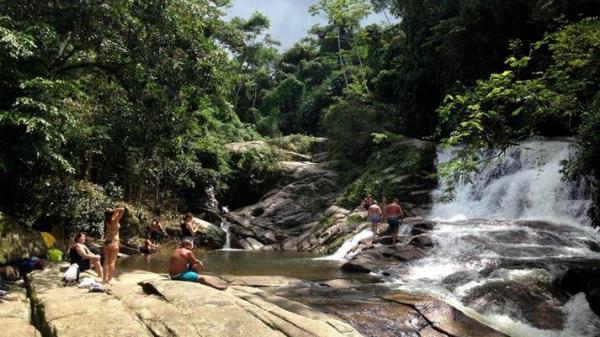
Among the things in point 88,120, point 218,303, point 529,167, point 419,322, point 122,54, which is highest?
point 122,54

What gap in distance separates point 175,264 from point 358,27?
3614cm

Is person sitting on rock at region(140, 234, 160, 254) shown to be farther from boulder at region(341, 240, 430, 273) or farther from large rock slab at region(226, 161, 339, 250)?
boulder at region(341, 240, 430, 273)

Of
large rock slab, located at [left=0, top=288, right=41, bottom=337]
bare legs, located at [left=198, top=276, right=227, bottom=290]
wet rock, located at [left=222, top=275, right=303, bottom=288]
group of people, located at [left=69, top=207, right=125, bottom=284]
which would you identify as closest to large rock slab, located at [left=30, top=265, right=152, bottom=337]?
large rock slab, located at [left=0, top=288, right=41, bottom=337]

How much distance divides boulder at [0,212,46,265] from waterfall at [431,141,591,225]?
14371 millimetres

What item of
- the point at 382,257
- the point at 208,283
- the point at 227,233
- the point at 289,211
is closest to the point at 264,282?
the point at 208,283

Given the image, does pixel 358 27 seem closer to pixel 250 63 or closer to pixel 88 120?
pixel 250 63

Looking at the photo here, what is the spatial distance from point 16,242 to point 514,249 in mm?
12558

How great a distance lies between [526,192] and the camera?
1908cm

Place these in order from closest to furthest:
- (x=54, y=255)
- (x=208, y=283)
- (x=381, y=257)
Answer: (x=208, y=283)
(x=54, y=255)
(x=381, y=257)

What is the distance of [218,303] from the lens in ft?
22.2

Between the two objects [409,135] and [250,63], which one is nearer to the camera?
[409,135]

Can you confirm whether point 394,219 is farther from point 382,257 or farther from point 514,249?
point 514,249

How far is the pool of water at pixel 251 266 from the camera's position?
13.5m

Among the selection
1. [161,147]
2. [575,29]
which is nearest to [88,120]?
[161,147]
